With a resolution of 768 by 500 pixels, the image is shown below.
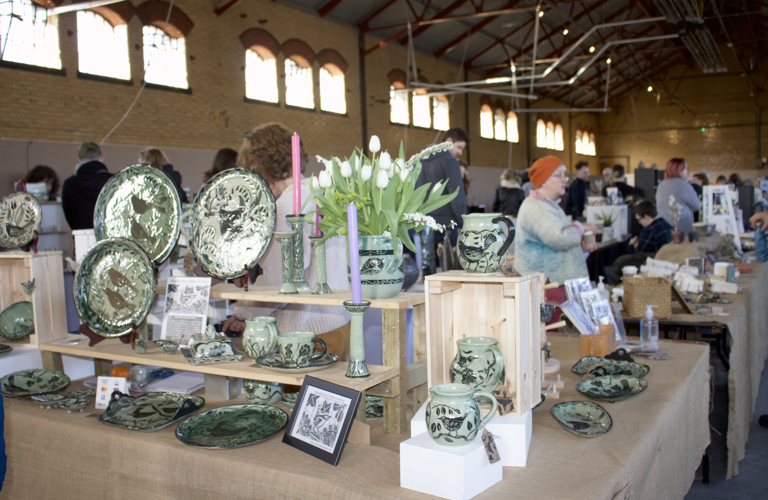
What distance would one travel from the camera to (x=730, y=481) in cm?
250

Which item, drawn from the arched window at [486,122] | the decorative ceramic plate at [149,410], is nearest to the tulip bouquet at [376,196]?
the decorative ceramic plate at [149,410]

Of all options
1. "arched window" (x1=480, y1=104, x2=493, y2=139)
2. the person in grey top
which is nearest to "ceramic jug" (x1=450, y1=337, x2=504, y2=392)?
the person in grey top

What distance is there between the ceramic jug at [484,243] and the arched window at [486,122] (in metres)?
14.3

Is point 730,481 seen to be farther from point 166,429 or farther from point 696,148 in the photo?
point 696,148

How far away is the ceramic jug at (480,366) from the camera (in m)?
1.21

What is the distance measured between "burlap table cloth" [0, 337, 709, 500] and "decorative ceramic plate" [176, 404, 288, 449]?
0.02m

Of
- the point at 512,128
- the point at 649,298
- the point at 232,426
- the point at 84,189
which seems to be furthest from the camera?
the point at 512,128

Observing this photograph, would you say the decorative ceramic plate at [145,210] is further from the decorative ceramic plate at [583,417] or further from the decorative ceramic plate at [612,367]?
the decorative ceramic plate at [612,367]

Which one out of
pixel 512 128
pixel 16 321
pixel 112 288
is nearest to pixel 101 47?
pixel 16 321

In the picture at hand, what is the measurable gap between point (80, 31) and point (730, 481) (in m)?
7.37

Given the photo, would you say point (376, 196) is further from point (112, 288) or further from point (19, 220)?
point (19, 220)

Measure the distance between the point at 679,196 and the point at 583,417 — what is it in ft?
12.9

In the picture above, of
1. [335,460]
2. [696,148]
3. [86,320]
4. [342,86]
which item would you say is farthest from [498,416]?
[696,148]

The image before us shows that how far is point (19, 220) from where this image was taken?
1.95m
